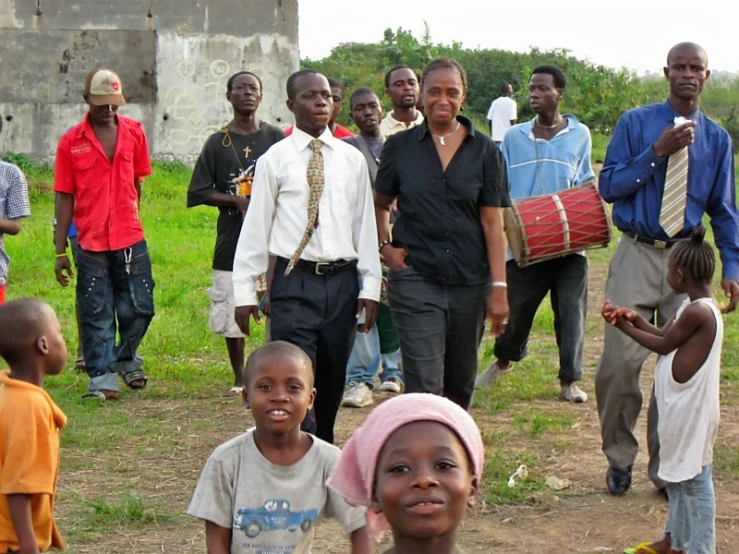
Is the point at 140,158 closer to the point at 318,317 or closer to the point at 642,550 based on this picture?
the point at 318,317

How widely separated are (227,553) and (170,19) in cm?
1534

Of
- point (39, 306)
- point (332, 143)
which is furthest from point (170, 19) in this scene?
point (39, 306)

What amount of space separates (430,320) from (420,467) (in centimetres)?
296

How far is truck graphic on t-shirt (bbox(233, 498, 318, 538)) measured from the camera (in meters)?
3.61

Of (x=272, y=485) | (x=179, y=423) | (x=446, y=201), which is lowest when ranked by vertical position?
(x=179, y=423)

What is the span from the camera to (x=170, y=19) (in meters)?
18.0

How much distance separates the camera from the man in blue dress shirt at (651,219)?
18.2ft

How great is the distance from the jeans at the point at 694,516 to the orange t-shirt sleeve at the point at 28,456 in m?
2.48

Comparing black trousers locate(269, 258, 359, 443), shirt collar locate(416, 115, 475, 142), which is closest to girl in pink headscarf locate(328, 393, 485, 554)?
black trousers locate(269, 258, 359, 443)

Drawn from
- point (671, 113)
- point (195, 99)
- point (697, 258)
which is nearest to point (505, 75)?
point (195, 99)

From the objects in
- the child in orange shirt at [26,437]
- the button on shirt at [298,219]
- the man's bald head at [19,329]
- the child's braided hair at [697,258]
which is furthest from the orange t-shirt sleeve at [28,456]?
the child's braided hair at [697,258]

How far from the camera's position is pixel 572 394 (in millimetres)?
7602

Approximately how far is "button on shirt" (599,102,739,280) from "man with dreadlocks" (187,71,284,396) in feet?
8.31

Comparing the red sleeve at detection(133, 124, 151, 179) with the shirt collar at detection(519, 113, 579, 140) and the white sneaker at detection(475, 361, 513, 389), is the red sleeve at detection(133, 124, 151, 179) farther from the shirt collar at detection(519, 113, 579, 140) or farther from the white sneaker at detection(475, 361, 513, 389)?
the white sneaker at detection(475, 361, 513, 389)
